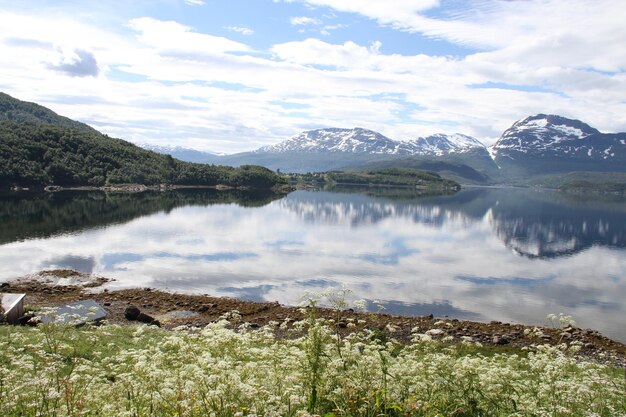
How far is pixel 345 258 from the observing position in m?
62.6

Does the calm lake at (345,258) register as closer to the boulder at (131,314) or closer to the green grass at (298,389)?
the boulder at (131,314)

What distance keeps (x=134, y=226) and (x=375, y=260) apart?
157 feet

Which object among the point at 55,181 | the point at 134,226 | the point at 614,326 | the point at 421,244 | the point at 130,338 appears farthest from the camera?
the point at 55,181

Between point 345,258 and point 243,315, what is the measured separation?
28.1 metres

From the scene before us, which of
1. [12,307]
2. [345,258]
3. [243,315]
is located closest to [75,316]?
[12,307]

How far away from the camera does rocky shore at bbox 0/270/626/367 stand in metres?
32.0

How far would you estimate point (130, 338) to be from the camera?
76.0ft

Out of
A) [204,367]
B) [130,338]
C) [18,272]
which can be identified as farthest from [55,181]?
[204,367]

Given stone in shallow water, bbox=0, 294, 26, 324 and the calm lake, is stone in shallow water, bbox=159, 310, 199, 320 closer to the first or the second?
the calm lake

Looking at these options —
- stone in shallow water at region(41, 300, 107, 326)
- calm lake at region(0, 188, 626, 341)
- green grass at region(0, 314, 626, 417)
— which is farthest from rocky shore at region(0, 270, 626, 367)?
green grass at region(0, 314, 626, 417)

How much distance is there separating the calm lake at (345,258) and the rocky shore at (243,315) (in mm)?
2799

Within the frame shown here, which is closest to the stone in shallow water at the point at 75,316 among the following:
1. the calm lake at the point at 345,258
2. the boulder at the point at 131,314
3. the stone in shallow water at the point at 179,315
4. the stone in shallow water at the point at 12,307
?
the stone in shallow water at the point at 12,307

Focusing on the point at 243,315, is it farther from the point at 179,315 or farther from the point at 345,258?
the point at 345,258

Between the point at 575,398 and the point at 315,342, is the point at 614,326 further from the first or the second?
the point at 315,342
